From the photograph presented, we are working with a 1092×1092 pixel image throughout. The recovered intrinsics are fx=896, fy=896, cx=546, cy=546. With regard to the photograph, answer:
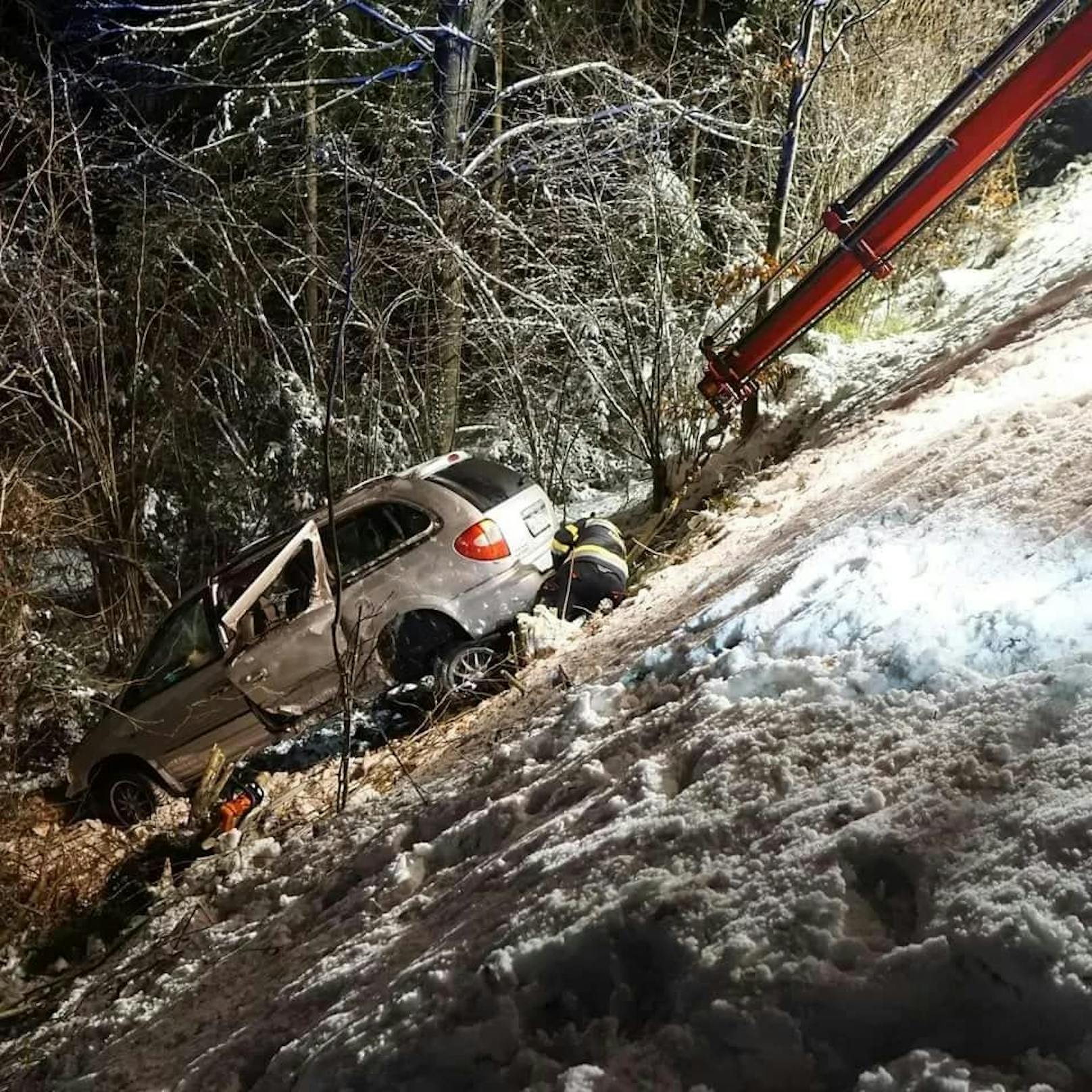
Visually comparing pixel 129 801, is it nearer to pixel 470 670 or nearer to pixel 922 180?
pixel 470 670

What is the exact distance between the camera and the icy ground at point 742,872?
183 centimetres

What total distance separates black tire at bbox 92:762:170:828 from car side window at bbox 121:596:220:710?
482mm

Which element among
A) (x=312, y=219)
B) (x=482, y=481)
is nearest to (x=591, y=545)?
(x=482, y=481)

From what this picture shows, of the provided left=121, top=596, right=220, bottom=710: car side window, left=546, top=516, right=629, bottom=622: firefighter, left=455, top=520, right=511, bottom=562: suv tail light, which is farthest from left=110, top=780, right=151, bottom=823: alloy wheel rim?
left=546, top=516, right=629, bottom=622: firefighter

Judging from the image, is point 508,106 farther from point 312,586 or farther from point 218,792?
point 218,792

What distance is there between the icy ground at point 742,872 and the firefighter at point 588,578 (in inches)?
44.3

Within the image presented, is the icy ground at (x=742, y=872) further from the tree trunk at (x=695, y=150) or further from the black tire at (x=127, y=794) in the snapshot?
the tree trunk at (x=695, y=150)

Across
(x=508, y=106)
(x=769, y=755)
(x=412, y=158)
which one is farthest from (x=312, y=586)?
(x=508, y=106)

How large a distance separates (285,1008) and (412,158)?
27.9 feet

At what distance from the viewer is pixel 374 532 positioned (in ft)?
20.2

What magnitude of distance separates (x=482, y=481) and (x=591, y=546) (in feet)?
3.07

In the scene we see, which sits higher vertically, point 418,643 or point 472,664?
point 418,643

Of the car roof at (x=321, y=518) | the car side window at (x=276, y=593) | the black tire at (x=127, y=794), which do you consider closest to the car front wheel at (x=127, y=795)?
the black tire at (x=127, y=794)

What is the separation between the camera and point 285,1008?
2.91m
